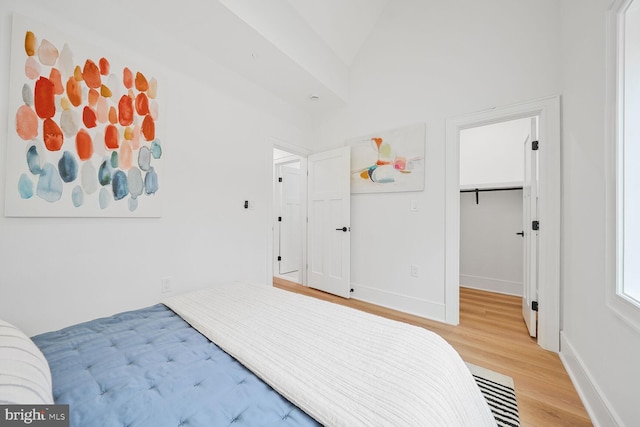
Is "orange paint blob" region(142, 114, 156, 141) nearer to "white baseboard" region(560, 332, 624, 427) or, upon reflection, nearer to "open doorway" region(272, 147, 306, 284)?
"open doorway" region(272, 147, 306, 284)

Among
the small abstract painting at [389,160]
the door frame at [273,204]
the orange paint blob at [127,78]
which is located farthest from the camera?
the door frame at [273,204]

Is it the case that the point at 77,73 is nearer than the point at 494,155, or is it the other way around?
the point at 77,73

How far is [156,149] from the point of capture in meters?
1.90

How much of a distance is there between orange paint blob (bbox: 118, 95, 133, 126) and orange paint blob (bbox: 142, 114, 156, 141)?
0.09 metres

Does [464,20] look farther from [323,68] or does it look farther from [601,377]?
[601,377]

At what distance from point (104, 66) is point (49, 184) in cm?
87

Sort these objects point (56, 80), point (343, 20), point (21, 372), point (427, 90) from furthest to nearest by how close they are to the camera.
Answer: point (343, 20)
point (427, 90)
point (56, 80)
point (21, 372)

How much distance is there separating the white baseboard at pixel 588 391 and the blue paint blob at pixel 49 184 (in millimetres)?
3106

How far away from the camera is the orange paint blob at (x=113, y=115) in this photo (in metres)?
1.67

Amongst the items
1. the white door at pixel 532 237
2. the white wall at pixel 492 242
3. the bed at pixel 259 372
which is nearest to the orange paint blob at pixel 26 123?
the bed at pixel 259 372

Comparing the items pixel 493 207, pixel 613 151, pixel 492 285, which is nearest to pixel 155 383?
pixel 613 151

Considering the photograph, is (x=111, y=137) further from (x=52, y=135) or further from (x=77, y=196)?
(x=77, y=196)

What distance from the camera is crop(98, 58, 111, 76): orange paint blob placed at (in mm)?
1639

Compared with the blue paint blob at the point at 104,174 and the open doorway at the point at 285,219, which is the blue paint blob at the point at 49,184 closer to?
the blue paint blob at the point at 104,174
